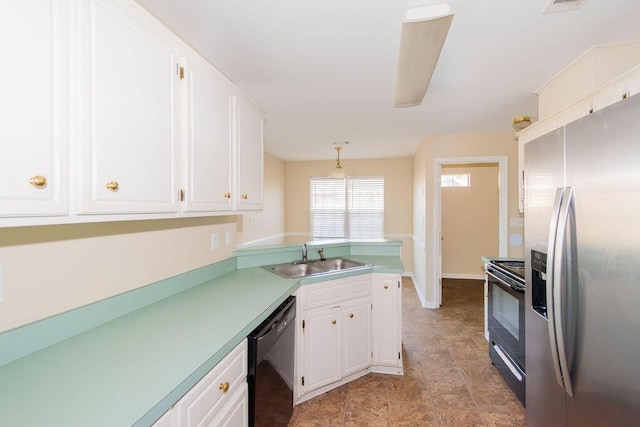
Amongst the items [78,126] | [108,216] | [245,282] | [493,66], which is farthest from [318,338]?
[493,66]

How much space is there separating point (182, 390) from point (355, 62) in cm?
209

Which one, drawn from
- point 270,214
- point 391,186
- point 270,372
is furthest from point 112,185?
point 391,186

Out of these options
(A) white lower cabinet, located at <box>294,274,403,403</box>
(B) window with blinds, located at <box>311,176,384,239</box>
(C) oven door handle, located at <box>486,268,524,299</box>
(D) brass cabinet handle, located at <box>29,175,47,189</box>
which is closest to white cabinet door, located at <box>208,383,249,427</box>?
(A) white lower cabinet, located at <box>294,274,403,403</box>

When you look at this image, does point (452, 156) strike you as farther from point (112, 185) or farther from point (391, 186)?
point (112, 185)

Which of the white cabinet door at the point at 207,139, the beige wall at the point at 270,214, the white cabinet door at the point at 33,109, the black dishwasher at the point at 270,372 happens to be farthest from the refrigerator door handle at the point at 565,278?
the beige wall at the point at 270,214

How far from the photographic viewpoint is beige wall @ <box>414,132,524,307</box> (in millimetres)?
3863

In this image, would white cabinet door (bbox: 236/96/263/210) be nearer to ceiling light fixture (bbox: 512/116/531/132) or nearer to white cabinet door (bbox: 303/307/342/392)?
white cabinet door (bbox: 303/307/342/392)

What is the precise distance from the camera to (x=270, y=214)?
219 inches

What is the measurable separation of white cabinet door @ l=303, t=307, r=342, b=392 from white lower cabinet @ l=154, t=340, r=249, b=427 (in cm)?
79

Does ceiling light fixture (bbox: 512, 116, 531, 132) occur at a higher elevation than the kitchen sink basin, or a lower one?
higher

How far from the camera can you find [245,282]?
6.70 feet

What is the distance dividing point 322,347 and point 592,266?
5.55 ft

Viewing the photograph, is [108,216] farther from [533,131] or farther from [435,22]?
[533,131]

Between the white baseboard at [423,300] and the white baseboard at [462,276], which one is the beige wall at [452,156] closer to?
the white baseboard at [423,300]
